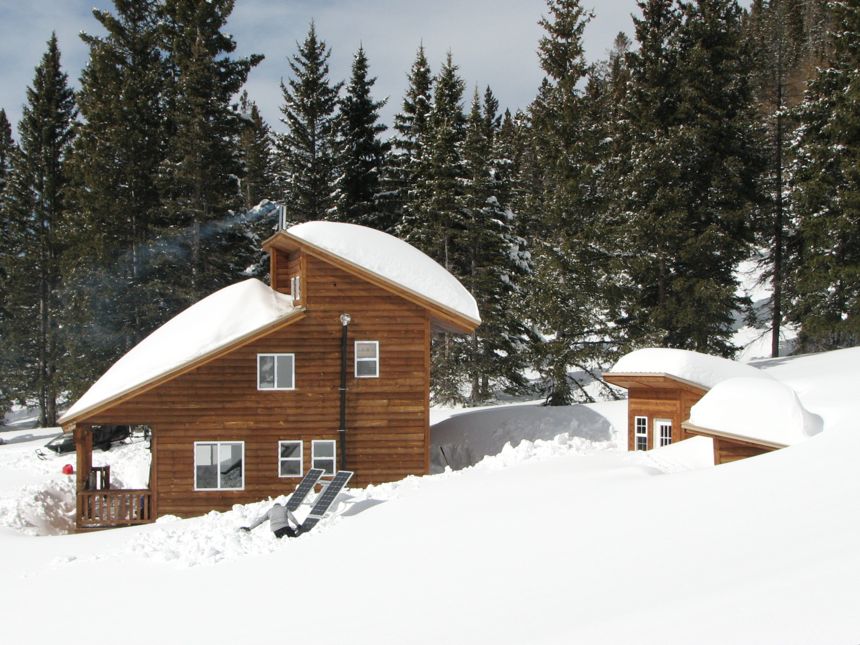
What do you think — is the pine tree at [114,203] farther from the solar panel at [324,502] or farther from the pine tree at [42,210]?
the solar panel at [324,502]

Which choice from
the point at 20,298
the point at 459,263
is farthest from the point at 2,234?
the point at 459,263

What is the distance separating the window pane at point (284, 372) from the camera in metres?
19.7

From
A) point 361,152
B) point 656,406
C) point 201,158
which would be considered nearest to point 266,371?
point 656,406

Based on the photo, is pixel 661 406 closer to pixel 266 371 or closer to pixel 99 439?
pixel 266 371

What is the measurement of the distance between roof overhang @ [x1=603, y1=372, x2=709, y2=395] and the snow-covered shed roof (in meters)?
4.25

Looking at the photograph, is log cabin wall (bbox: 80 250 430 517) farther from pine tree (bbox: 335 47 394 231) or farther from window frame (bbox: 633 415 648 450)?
pine tree (bbox: 335 47 394 231)

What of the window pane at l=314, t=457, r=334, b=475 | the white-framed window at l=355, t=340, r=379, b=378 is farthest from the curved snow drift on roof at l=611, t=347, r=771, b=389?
the window pane at l=314, t=457, r=334, b=475

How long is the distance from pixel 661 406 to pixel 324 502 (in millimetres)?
10379

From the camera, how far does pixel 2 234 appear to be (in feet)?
141

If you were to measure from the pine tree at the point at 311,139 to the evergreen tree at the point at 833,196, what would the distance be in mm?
22014

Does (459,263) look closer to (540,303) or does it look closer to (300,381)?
(540,303)

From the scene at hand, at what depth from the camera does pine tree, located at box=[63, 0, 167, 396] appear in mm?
33344

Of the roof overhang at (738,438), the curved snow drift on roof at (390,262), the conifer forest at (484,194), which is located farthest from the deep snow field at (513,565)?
the conifer forest at (484,194)

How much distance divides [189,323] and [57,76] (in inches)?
1119
